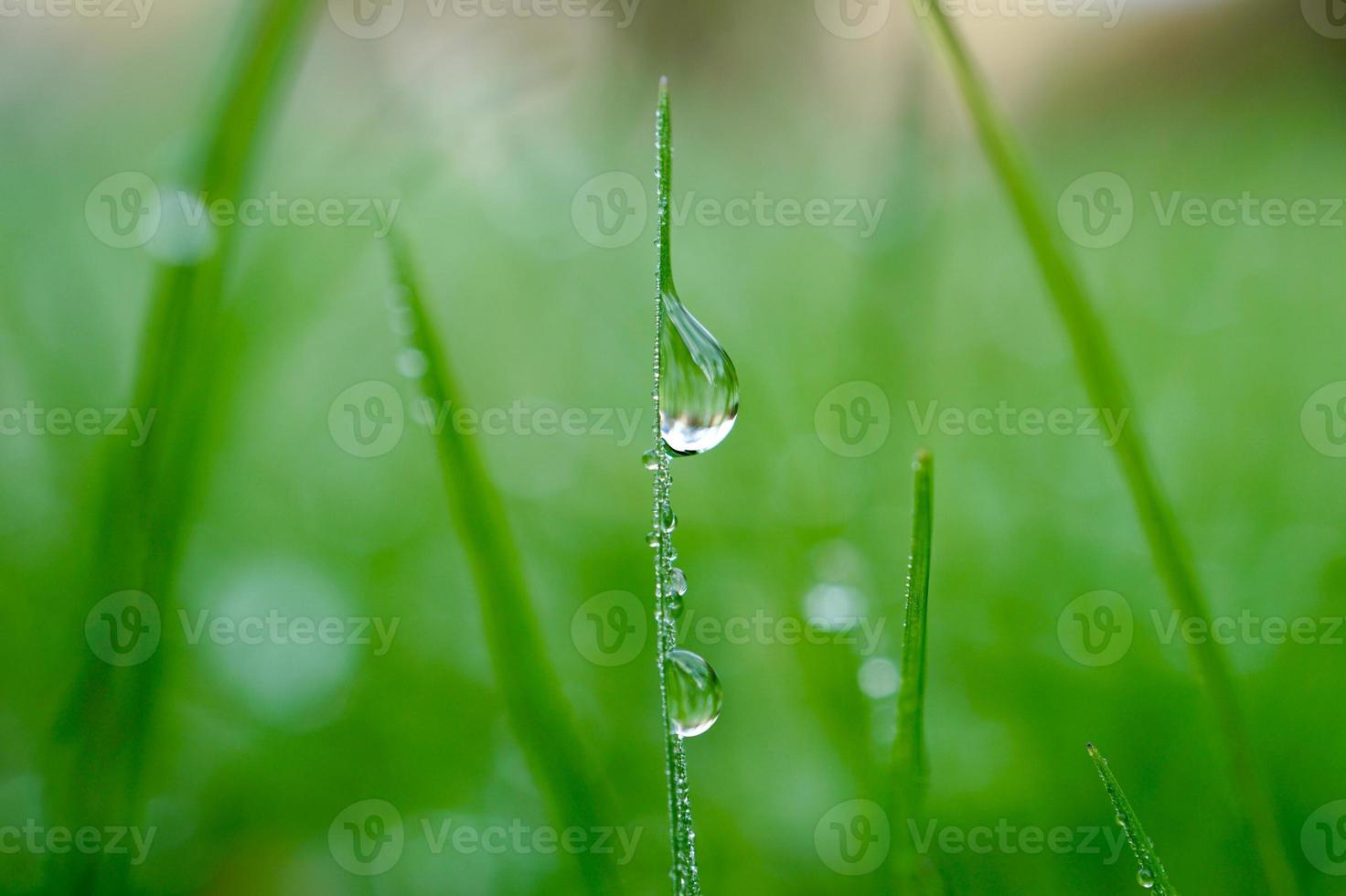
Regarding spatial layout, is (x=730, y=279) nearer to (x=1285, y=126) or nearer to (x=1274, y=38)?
(x=1285, y=126)

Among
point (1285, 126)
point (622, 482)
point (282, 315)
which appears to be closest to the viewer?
point (282, 315)

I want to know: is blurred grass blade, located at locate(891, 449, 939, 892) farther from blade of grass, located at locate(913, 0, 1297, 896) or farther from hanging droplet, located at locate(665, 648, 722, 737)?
blade of grass, located at locate(913, 0, 1297, 896)

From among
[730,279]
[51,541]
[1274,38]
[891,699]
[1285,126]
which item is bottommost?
[891,699]

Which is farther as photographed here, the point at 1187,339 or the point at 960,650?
the point at 1187,339

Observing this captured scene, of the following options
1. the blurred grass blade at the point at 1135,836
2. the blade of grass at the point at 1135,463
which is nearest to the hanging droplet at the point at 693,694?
the blurred grass blade at the point at 1135,836

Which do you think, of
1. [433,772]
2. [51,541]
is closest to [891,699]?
[433,772]

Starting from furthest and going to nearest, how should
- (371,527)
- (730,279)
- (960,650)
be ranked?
(730,279), (371,527), (960,650)

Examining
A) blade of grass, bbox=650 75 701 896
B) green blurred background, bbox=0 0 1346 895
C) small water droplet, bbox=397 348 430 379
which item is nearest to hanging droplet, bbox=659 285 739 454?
blade of grass, bbox=650 75 701 896
